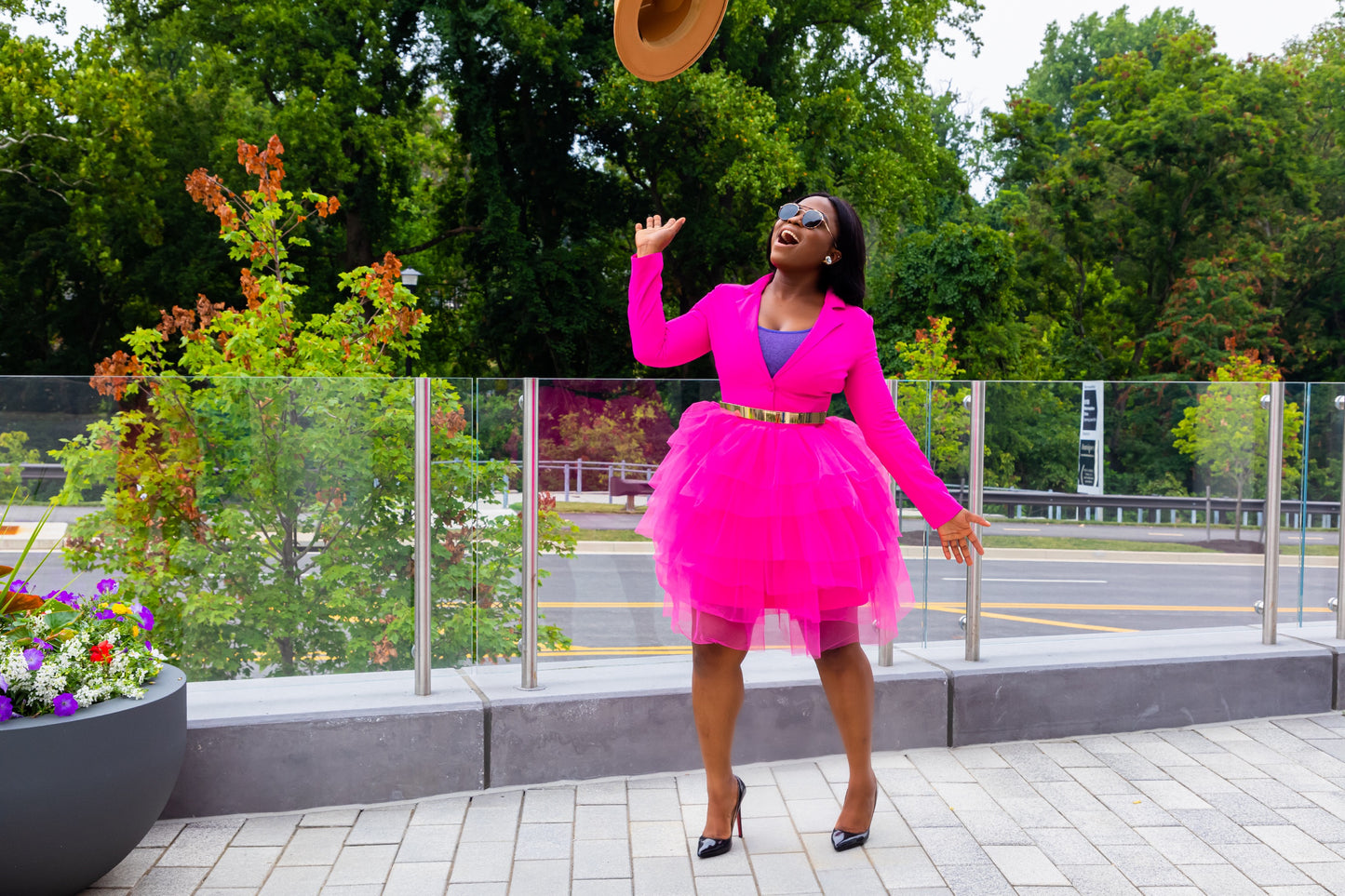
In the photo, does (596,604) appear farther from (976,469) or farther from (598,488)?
(976,469)

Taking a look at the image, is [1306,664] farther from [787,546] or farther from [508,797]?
[508,797]

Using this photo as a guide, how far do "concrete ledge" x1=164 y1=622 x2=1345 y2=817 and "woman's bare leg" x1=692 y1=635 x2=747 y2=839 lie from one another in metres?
0.61

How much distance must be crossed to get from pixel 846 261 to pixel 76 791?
2.58 meters

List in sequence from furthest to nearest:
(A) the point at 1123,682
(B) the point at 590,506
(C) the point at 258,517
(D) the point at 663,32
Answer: (A) the point at 1123,682
(B) the point at 590,506
(C) the point at 258,517
(D) the point at 663,32

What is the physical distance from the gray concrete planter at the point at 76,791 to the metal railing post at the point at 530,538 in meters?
1.32

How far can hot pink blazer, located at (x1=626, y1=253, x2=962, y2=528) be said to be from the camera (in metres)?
3.46

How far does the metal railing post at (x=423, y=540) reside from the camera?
404 cm

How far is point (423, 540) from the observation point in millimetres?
4117

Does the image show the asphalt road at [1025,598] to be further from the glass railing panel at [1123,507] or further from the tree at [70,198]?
the tree at [70,198]

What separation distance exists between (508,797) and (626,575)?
2.86 ft

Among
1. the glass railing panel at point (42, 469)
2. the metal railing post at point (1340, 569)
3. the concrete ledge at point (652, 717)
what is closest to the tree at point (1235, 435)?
the metal railing post at point (1340, 569)

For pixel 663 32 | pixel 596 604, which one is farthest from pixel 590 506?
pixel 663 32

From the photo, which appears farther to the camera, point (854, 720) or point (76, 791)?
point (854, 720)

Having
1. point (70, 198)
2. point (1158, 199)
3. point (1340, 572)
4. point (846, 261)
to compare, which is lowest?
point (1340, 572)
